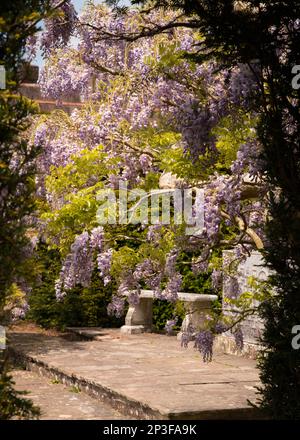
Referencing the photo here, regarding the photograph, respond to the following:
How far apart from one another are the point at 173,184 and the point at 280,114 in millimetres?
3276

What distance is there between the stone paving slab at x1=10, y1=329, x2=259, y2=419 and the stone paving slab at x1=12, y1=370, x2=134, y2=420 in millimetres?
112

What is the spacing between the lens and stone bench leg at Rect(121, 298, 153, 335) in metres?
14.2

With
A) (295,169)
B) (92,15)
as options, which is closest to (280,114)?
(295,169)

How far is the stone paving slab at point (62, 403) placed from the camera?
8023 millimetres

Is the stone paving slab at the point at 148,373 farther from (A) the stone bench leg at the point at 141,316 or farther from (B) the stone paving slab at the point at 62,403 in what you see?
(A) the stone bench leg at the point at 141,316

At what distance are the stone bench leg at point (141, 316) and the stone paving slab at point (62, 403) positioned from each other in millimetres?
3989

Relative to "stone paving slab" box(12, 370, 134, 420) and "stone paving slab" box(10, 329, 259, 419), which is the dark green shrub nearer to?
"stone paving slab" box(10, 329, 259, 419)

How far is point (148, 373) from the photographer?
9578 millimetres

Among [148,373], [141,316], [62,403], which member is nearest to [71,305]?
[141,316]

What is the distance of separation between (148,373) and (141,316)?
479cm

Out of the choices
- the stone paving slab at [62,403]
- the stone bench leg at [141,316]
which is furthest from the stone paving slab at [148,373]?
the stone bench leg at [141,316]

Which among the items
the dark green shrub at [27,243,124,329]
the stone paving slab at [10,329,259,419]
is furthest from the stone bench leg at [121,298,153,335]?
the dark green shrub at [27,243,124,329]

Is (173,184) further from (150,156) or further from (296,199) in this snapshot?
(296,199)
